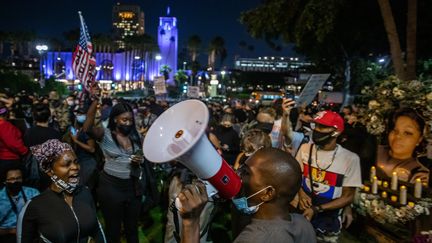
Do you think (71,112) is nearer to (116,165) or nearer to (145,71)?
(116,165)

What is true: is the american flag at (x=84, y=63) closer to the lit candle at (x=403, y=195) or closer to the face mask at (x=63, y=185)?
the face mask at (x=63, y=185)

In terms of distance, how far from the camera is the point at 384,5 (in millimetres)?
10672

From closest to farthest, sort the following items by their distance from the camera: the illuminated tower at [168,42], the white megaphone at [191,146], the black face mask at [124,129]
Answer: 1. the white megaphone at [191,146]
2. the black face mask at [124,129]
3. the illuminated tower at [168,42]

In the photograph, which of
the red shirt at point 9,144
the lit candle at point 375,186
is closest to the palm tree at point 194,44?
the red shirt at point 9,144

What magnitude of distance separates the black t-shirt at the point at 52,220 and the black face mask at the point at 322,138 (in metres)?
2.39

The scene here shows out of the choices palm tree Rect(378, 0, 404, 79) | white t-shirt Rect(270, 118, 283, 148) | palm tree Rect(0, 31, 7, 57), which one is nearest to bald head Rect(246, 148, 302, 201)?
white t-shirt Rect(270, 118, 283, 148)

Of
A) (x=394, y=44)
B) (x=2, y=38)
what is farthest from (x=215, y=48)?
(x=394, y=44)

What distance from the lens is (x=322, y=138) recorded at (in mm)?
4020

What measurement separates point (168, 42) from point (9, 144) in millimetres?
120717

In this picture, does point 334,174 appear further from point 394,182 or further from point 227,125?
point 227,125

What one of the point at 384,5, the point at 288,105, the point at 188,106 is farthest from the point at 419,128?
the point at 384,5

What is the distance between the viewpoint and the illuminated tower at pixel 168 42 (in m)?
121

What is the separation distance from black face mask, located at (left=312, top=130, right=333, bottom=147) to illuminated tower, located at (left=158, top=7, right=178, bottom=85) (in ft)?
376

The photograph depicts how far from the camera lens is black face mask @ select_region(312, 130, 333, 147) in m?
4.00
